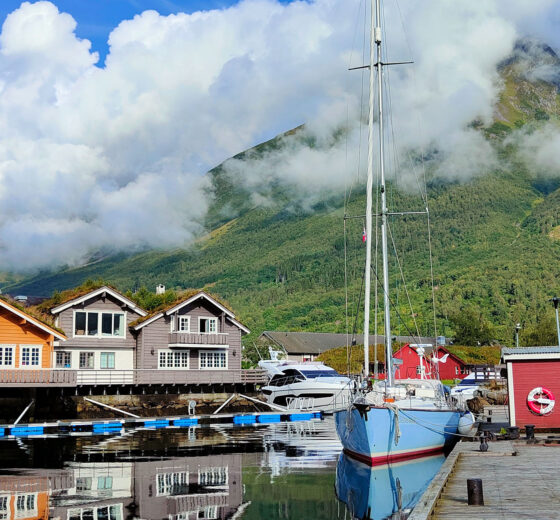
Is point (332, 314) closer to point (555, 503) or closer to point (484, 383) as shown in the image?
point (484, 383)

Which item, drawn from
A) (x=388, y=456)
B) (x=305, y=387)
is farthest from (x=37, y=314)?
(x=388, y=456)

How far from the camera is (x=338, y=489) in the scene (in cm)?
2472

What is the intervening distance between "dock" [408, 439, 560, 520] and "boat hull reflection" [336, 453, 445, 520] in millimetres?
1485

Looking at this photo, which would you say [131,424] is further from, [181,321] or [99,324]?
[181,321]

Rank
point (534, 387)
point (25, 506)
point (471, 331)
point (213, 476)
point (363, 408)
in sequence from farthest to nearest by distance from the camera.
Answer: point (471, 331), point (534, 387), point (213, 476), point (363, 408), point (25, 506)

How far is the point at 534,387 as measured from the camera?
108 ft

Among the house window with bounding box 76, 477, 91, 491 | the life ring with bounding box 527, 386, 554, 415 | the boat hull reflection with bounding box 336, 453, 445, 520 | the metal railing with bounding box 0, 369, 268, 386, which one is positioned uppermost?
the metal railing with bounding box 0, 369, 268, 386

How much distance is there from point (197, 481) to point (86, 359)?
115ft

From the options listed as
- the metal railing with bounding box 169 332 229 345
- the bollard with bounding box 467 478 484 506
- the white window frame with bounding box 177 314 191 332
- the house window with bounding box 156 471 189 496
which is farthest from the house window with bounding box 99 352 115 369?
the bollard with bounding box 467 478 484 506

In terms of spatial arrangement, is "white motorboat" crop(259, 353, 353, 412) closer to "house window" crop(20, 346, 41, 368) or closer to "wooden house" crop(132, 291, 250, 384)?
"wooden house" crop(132, 291, 250, 384)

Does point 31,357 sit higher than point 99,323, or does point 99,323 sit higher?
point 99,323

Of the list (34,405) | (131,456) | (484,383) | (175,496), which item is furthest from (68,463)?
(484,383)

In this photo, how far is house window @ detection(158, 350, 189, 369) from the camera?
62031 millimetres

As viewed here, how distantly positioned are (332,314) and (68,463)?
152 metres
